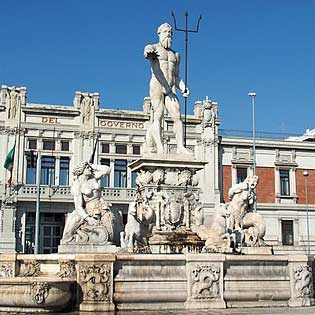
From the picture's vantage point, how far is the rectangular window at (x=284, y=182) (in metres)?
54.6

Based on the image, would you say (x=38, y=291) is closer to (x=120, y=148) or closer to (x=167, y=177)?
(x=167, y=177)

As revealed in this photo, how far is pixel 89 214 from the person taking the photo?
13875 millimetres

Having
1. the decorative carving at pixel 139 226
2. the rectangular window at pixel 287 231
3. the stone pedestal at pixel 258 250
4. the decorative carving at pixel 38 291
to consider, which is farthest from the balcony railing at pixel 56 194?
the decorative carving at pixel 38 291

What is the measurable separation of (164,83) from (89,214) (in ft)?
13.8

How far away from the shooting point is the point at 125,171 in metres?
50.2

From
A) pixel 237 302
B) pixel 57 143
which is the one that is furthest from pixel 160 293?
pixel 57 143

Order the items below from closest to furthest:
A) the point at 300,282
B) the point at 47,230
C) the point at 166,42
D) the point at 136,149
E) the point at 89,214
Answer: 1. the point at 300,282
2. the point at 89,214
3. the point at 166,42
4. the point at 47,230
5. the point at 136,149

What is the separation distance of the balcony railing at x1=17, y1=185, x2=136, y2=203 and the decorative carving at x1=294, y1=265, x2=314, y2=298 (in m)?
34.3

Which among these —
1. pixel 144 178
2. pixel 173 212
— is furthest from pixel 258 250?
pixel 144 178

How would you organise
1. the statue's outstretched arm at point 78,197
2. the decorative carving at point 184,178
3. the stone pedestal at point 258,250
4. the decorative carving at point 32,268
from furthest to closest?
the decorative carving at point 184,178 < the stone pedestal at point 258,250 < the statue's outstretched arm at point 78,197 < the decorative carving at point 32,268

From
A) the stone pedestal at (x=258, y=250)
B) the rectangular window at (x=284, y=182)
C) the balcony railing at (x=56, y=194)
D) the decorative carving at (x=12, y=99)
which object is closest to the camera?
the stone pedestal at (x=258, y=250)

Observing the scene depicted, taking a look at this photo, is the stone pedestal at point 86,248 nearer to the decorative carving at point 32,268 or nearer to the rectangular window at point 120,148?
the decorative carving at point 32,268

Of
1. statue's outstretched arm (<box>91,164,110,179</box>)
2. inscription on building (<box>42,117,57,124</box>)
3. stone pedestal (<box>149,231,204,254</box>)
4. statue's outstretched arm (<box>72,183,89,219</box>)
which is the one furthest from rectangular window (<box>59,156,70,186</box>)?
stone pedestal (<box>149,231,204,254</box>)

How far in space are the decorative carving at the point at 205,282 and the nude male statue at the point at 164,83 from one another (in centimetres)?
457
